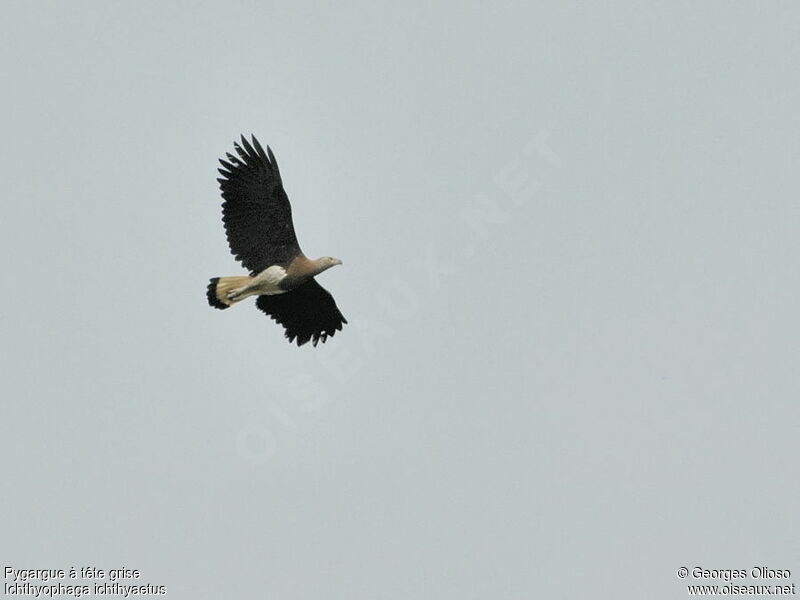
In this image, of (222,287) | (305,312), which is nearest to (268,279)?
(222,287)

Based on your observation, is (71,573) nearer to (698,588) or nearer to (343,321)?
(343,321)

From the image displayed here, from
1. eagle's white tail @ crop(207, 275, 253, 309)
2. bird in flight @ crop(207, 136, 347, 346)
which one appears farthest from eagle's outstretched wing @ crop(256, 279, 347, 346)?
eagle's white tail @ crop(207, 275, 253, 309)

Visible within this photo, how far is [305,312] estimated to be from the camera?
30.1 metres

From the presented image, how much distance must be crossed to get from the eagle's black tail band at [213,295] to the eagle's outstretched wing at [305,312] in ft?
6.08

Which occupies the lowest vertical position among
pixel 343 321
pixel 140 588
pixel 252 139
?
pixel 140 588

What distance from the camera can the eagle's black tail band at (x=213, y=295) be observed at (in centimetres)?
2808

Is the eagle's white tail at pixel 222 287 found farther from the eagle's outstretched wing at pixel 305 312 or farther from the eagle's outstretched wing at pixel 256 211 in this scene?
the eagle's outstretched wing at pixel 305 312

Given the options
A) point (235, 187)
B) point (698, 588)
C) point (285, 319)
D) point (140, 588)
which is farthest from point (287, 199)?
point (698, 588)

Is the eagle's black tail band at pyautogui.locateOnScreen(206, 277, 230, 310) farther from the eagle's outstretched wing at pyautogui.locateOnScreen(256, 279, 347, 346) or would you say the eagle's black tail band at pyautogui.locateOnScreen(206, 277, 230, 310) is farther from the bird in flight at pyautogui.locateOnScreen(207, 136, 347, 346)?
the eagle's outstretched wing at pyautogui.locateOnScreen(256, 279, 347, 346)

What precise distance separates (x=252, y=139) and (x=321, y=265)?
3.20m

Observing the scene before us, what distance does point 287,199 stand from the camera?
28125mm

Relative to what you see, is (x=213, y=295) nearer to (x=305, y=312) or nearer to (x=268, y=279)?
(x=268, y=279)

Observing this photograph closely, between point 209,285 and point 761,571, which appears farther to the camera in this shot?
point 761,571

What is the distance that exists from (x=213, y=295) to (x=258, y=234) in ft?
5.59
